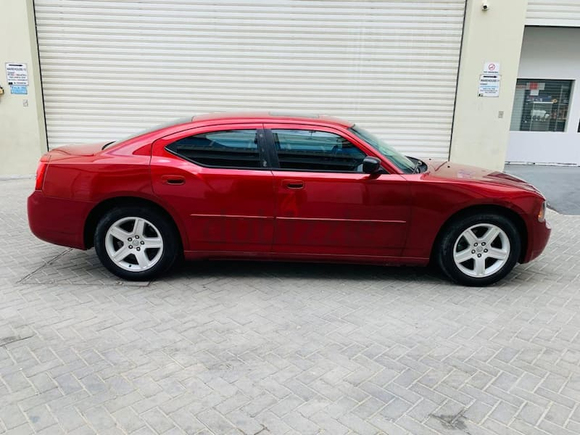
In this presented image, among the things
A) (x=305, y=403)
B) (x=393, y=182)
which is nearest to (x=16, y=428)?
(x=305, y=403)

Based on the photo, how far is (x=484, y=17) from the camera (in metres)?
9.70

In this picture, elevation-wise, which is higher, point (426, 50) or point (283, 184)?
point (426, 50)

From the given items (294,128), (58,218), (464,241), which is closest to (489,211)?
(464,241)

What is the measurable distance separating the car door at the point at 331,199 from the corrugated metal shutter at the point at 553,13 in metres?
8.08

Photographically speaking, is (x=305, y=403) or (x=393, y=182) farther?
(x=393, y=182)

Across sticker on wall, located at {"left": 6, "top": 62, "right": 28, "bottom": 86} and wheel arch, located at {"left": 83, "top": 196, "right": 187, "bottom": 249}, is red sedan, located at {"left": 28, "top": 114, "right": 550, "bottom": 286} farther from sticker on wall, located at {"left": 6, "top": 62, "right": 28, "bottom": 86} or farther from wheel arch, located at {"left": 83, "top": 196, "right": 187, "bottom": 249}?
sticker on wall, located at {"left": 6, "top": 62, "right": 28, "bottom": 86}

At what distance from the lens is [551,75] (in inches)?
451

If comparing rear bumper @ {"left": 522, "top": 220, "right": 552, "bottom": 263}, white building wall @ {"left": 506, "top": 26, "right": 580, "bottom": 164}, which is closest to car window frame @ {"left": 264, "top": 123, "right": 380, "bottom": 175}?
rear bumper @ {"left": 522, "top": 220, "right": 552, "bottom": 263}

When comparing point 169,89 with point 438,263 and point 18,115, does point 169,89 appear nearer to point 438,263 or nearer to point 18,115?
point 18,115

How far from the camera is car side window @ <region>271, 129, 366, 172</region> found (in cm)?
459

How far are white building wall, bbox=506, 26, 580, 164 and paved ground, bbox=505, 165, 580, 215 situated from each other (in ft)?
1.28

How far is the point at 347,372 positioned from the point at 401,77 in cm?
826

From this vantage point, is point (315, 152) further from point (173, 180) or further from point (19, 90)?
point (19, 90)

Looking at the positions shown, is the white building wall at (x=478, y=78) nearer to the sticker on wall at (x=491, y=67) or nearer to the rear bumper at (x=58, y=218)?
the sticker on wall at (x=491, y=67)
